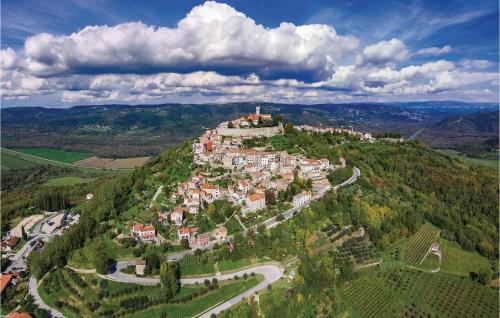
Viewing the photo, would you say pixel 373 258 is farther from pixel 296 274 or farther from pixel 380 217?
pixel 296 274

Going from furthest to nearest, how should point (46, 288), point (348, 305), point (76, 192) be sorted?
point (76, 192) → point (46, 288) → point (348, 305)

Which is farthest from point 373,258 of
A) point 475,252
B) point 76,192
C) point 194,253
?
point 76,192

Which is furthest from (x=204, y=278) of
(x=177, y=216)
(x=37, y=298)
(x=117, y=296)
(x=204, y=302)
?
(x=37, y=298)

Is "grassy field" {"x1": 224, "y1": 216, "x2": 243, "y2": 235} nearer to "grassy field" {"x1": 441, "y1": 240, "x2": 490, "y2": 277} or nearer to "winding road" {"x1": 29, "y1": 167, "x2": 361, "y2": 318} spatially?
"winding road" {"x1": 29, "y1": 167, "x2": 361, "y2": 318}

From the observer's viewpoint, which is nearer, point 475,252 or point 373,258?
point 373,258

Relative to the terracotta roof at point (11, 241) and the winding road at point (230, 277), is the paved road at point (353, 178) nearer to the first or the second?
the winding road at point (230, 277)

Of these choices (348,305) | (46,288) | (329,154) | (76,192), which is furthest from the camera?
(76,192)
